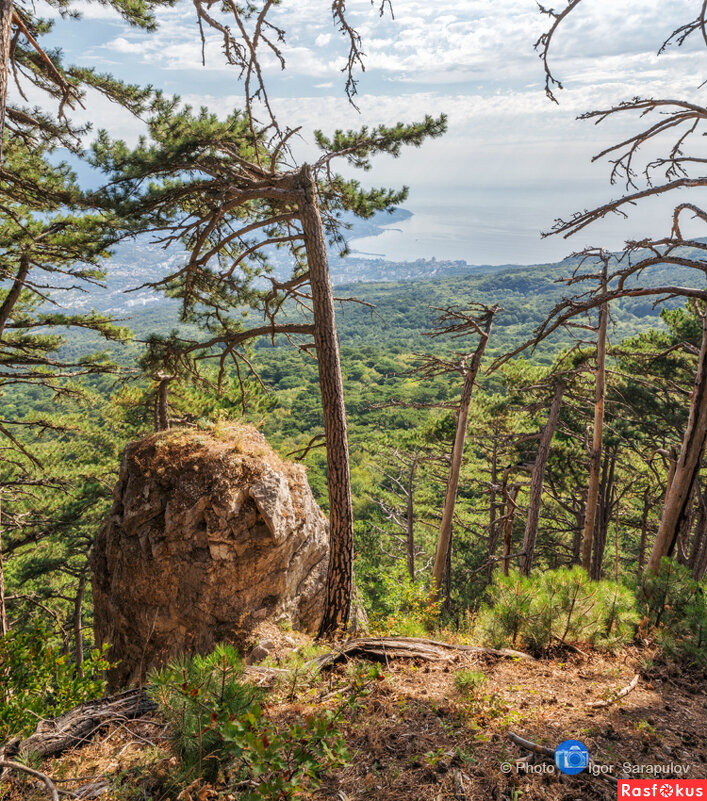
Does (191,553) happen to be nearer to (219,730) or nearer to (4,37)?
(219,730)

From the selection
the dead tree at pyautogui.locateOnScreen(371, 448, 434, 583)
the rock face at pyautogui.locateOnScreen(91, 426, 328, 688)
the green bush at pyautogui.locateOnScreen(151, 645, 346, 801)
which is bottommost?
the dead tree at pyautogui.locateOnScreen(371, 448, 434, 583)

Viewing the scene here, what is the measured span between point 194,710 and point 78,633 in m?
16.2

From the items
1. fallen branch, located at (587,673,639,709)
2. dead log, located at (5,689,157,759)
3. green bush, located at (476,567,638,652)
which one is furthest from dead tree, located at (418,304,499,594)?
dead log, located at (5,689,157,759)

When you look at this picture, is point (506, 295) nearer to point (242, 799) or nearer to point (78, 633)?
point (78, 633)

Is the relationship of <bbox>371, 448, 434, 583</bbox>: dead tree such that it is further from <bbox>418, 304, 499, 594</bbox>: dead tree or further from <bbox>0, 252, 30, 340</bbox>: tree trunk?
<bbox>0, 252, 30, 340</bbox>: tree trunk

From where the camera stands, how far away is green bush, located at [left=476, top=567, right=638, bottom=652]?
4.06 meters

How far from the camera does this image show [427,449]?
17.7 m

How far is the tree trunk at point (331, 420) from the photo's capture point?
5.45 m

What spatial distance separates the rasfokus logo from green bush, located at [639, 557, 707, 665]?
Answer: 5.64ft

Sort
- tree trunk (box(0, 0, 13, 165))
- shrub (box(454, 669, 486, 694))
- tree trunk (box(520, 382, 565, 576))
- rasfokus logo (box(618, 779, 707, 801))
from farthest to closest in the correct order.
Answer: tree trunk (box(520, 382, 565, 576)) → tree trunk (box(0, 0, 13, 165)) → shrub (box(454, 669, 486, 694)) → rasfokus logo (box(618, 779, 707, 801))

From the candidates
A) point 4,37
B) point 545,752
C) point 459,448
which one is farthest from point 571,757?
point 459,448

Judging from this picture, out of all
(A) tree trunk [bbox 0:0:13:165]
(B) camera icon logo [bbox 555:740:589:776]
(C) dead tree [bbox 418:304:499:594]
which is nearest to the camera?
(B) camera icon logo [bbox 555:740:589:776]

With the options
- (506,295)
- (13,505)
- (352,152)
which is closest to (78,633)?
(13,505)

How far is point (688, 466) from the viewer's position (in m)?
4.59
